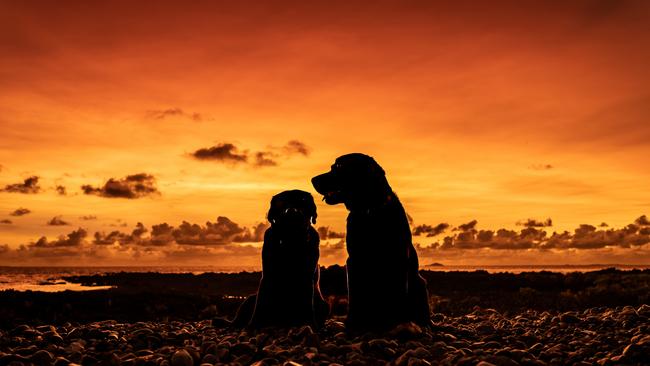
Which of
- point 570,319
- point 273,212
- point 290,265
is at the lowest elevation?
point 570,319

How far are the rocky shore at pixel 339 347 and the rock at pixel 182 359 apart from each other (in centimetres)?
1

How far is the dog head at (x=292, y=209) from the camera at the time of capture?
10633mm

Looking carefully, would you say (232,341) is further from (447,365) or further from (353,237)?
(447,365)

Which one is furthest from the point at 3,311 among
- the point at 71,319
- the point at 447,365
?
the point at 447,365

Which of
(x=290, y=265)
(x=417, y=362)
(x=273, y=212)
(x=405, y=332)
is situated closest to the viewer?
(x=417, y=362)

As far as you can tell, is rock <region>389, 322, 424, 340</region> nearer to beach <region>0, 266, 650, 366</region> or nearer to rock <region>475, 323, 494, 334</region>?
beach <region>0, 266, 650, 366</region>

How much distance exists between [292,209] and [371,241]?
2.06 metres

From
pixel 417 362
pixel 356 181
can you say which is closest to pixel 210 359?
pixel 417 362

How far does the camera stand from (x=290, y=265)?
1077cm

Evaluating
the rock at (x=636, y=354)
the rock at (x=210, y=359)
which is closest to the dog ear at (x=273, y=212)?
the rock at (x=210, y=359)

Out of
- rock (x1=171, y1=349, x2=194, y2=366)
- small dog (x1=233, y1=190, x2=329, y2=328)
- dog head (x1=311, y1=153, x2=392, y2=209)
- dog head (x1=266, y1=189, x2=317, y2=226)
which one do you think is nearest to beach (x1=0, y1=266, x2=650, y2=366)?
rock (x1=171, y1=349, x2=194, y2=366)

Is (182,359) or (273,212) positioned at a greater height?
(273,212)

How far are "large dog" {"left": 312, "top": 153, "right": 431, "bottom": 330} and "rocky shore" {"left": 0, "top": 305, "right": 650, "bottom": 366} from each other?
0.38 m

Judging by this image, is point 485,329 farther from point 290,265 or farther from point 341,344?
point 290,265
